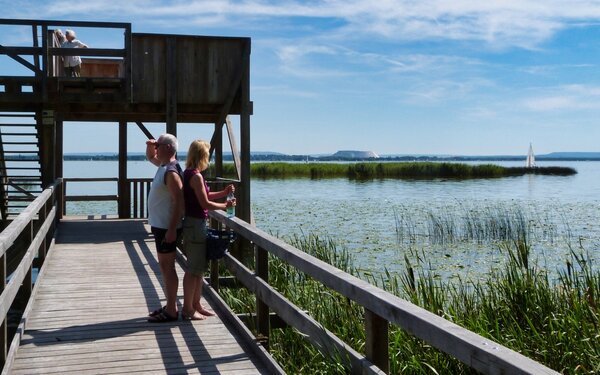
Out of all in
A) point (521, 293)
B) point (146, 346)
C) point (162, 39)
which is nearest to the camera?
point (146, 346)

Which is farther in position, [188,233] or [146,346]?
[188,233]

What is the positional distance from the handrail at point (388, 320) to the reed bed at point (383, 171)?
164ft

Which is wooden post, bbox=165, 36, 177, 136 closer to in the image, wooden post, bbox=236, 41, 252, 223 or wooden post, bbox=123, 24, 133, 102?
wooden post, bbox=123, 24, 133, 102

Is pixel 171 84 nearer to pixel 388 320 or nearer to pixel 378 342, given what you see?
pixel 378 342

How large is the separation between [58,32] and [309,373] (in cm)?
1041

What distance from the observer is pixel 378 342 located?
3449mm

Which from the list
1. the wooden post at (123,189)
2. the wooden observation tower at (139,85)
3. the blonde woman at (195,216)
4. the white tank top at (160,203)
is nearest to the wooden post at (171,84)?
the wooden observation tower at (139,85)

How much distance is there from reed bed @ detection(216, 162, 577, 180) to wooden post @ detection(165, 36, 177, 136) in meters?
41.5

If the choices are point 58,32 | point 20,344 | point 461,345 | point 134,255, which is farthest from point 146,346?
point 58,32

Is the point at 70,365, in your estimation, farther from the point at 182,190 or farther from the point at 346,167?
the point at 346,167

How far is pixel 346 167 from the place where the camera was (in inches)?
2391

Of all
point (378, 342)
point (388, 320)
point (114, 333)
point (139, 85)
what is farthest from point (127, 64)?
point (388, 320)

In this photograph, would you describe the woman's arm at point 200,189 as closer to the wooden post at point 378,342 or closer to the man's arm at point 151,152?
the man's arm at point 151,152

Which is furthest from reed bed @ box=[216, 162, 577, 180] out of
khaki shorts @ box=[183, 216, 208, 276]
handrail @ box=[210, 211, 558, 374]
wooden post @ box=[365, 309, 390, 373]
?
Answer: wooden post @ box=[365, 309, 390, 373]
